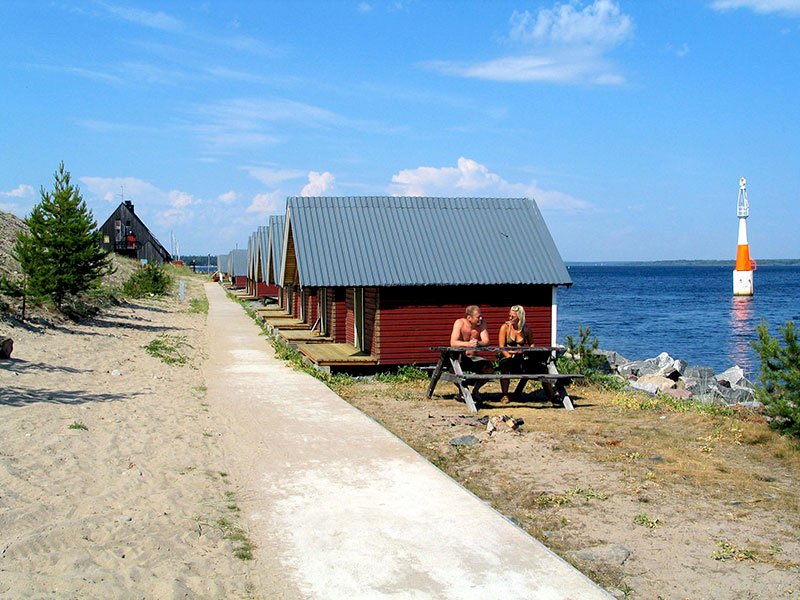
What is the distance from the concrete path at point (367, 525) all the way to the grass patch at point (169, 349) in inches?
259

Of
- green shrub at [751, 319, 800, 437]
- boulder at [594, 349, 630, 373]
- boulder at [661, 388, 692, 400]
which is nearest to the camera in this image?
green shrub at [751, 319, 800, 437]

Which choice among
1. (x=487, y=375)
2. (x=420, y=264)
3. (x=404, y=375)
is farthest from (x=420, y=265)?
(x=487, y=375)

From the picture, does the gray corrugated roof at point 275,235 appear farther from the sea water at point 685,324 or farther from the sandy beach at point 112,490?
the sandy beach at point 112,490

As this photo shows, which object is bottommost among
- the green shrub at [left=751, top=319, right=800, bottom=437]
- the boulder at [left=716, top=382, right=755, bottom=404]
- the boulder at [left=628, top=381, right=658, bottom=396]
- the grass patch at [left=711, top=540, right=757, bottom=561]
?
the boulder at [left=716, top=382, right=755, bottom=404]

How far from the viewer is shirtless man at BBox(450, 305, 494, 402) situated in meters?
12.4

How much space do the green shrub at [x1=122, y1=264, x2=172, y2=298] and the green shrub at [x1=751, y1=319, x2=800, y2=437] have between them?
31.3 metres

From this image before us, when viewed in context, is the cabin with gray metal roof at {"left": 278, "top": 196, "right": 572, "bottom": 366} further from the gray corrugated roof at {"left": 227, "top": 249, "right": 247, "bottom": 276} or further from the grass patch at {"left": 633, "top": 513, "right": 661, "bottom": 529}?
the gray corrugated roof at {"left": 227, "top": 249, "right": 247, "bottom": 276}

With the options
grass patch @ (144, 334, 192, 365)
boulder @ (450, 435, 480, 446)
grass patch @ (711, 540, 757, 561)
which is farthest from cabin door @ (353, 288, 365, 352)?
grass patch @ (711, 540, 757, 561)

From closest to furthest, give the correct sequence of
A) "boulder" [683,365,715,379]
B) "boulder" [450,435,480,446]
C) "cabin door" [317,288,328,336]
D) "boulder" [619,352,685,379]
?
"boulder" [450,435,480,446], "boulder" [619,352,685,379], "boulder" [683,365,715,379], "cabin door" [317,288,328,336]

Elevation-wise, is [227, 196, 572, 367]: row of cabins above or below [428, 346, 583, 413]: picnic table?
above

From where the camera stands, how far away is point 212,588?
4973 mm

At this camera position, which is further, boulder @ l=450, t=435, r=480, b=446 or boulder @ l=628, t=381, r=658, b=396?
boulder @ l=628, t=381, r=658, b=396

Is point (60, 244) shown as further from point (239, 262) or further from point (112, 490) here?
point (239, 262)

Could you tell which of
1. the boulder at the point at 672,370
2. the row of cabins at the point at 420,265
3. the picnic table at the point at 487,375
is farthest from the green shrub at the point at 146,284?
the picnic table at the point at 487,375
